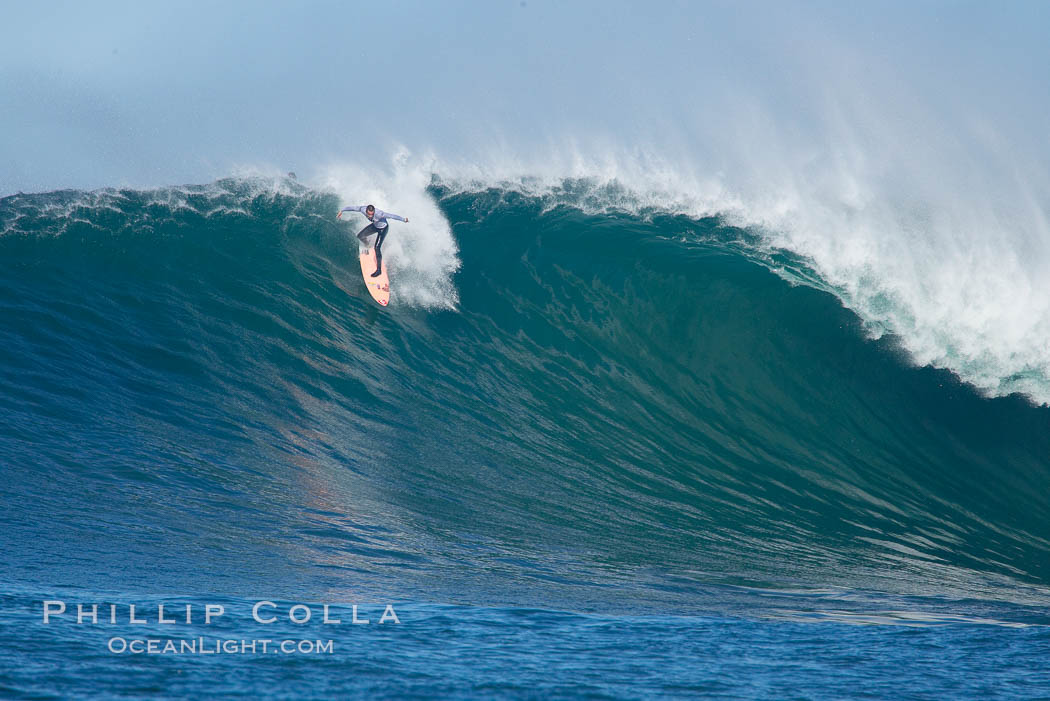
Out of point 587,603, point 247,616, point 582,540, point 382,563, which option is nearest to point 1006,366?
point 582,540

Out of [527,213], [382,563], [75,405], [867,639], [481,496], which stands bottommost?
[867,639]

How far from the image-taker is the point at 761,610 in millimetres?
5711

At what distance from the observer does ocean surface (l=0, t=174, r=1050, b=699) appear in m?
4.60

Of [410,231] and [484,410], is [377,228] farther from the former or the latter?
[484,410]

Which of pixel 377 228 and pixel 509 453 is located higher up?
pixel 377 228

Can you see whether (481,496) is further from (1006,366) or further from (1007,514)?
(1006,366)

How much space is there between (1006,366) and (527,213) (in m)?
7.00

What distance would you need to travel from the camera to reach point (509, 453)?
8641 mm

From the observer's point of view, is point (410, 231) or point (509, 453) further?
point (410, 231)

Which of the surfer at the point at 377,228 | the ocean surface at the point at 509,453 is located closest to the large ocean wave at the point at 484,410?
the ocean surface at the point at 509,453

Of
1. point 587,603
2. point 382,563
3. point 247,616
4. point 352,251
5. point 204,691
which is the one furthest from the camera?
point 352,251

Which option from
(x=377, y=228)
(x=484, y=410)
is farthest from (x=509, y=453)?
(x=377, y=228)

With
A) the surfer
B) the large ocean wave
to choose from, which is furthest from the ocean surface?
the surfer

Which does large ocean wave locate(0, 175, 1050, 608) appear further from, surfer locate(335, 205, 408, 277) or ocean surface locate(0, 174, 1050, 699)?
surfer locate(335, 205, 408, 277)
